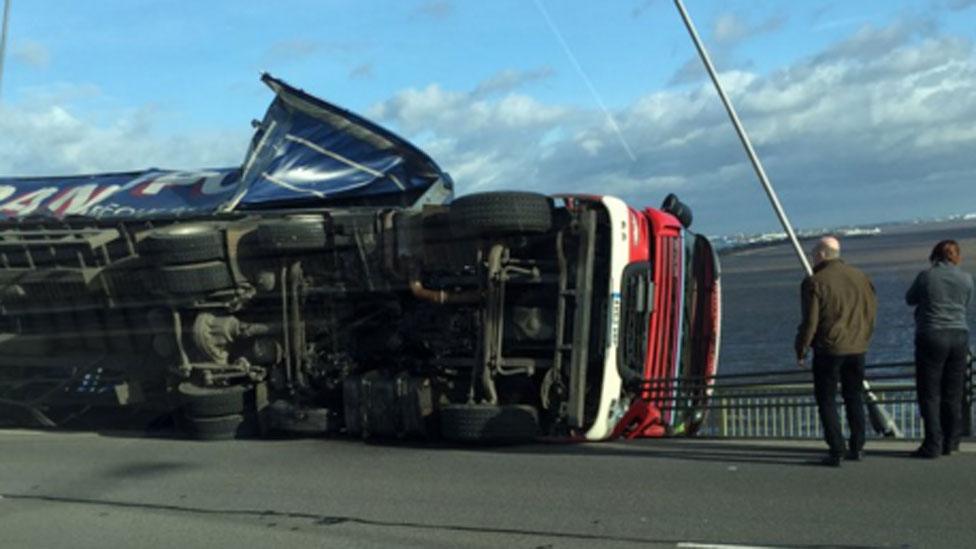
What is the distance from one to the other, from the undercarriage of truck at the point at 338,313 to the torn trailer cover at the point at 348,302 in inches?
0.7

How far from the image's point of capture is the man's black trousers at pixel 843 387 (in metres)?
7.21

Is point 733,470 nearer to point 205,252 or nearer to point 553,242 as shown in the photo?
point 553,242

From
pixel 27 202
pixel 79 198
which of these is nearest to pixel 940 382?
pixel 79 198

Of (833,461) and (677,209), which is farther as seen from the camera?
(677,209)

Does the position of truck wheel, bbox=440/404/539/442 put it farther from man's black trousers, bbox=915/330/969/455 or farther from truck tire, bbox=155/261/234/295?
man's black trousers, bbox=915/330/969/455

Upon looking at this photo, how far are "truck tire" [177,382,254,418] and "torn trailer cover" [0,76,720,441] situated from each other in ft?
0.07

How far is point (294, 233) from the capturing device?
9.34 m

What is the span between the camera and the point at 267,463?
8.55 m

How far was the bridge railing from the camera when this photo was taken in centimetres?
830

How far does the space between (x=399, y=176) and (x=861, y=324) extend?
4.95 m

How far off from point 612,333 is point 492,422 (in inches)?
47.9

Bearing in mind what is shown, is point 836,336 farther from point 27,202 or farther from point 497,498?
point 27,202

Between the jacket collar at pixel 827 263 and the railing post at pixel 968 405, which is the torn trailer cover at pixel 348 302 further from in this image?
the railing post at pixel 968 405

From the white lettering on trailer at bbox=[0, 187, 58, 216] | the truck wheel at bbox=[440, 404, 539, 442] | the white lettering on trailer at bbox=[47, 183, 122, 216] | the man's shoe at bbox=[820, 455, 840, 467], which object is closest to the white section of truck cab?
the truck wheel at bbox=[440, 404, 539, 442]
